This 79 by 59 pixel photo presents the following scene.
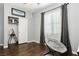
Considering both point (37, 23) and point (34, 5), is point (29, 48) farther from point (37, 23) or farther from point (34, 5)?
point (34, 5)

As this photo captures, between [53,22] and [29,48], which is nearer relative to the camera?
[53,22]

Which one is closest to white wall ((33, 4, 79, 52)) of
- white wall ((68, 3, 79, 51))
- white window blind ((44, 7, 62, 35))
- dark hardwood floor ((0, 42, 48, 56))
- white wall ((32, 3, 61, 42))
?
white wall ((68, 3, 79, 51))

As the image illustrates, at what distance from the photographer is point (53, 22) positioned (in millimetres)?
854

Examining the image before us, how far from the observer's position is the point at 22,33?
3.00ft

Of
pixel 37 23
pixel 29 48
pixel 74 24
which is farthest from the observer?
pixel 29 48

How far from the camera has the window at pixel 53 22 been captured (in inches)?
32.3

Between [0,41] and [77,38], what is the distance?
98cm

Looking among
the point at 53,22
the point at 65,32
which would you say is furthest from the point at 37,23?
the point at 65,32

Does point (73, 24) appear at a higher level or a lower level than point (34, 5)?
lower

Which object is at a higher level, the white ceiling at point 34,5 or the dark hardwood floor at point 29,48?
the white ceiling at point 34,5

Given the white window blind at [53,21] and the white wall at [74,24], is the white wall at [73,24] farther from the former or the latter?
the white window blind at [53,21]

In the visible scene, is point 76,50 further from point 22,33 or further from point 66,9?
point 22,33

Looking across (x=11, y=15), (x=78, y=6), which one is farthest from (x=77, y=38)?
(x=11, y=15)

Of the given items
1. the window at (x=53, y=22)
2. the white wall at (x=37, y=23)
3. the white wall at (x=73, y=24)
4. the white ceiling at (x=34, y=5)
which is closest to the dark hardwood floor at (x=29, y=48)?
the white wall at (x=37, y=23)
